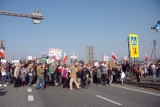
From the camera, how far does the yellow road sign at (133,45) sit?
1997 centimetres

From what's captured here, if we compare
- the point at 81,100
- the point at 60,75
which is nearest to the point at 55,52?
the point at 60,75

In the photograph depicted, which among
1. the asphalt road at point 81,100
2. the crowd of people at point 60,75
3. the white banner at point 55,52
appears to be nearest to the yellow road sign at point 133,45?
the crowd of people at point 60,75

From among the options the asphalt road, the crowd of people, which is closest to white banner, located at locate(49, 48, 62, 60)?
the crowd of people

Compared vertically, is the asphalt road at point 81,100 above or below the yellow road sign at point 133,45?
below

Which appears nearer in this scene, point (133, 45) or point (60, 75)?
point (60, 75)

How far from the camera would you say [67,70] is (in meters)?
18.3

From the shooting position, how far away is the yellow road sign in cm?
1997

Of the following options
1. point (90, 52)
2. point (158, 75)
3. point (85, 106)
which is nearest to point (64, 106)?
point (85, 106)

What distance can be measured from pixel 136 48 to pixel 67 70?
615 cm

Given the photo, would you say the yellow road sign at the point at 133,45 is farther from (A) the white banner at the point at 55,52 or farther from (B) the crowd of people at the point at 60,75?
(A) the white banner at the point at 55,52

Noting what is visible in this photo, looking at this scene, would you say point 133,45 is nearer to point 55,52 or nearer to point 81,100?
point 55,52

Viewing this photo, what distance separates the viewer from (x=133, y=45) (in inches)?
794

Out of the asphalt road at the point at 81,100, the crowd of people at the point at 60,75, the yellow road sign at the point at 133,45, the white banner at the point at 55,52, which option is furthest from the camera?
the white banner at the point at 55,52

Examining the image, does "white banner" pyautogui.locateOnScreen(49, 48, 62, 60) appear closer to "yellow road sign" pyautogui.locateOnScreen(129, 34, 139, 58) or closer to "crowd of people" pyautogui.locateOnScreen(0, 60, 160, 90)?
"crowd of people" pyautogui.locateOnScreen(0, 60, 160, 90)
